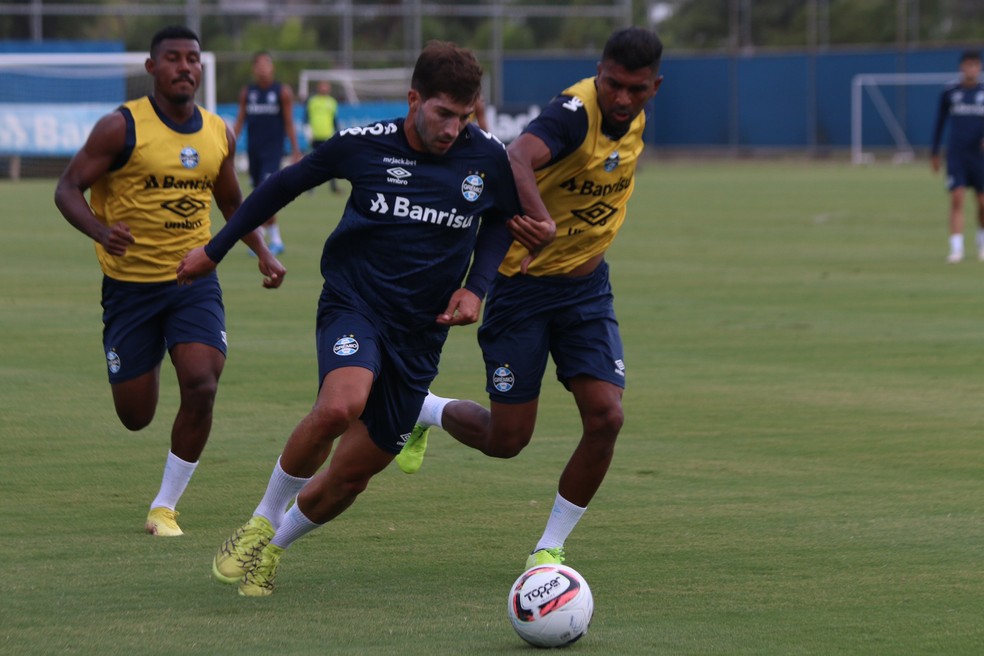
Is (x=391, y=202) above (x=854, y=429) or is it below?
above

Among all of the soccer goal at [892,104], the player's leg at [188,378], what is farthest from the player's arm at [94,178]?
the soccer goal at [892,104]

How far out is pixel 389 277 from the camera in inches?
241

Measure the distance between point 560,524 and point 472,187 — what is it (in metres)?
1.35

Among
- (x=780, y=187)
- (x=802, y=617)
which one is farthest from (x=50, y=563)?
(x=780, y=187)

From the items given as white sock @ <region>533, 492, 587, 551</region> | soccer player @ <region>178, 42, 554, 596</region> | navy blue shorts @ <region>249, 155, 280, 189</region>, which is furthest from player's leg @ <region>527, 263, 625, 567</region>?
navy blue shorts @ <region>249, 155, 280, 189</region>

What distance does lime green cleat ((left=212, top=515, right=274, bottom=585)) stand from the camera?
597cm

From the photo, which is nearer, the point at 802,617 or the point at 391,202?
the point at 802,617

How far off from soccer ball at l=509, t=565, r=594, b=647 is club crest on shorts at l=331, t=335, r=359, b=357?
106cm

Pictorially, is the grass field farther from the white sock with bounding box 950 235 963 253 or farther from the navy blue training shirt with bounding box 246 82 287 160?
the navy blue training shirt with bounding box 246 82 287 160

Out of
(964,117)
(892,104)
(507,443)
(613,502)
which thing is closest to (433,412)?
(507,443)

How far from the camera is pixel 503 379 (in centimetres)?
677

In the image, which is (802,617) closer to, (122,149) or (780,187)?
(122,149)

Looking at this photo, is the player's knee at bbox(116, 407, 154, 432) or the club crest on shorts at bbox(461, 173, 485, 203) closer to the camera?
the club crest on shorts at bbox(461, 173, 485, 203)

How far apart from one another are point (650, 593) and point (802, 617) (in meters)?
0.60
